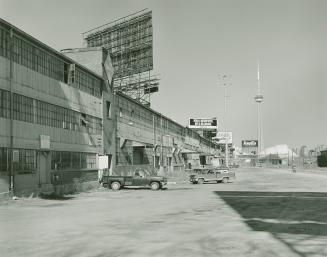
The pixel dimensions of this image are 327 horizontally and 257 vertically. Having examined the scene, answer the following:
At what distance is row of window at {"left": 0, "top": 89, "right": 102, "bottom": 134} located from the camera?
26656mm

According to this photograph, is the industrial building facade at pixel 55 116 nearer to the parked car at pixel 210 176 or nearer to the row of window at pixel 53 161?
the row of window at pixel 53 161

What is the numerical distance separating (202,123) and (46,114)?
5119 inches

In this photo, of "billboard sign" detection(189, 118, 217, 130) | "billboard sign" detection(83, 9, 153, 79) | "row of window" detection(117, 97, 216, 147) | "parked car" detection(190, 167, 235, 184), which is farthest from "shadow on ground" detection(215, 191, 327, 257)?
"billboard sign" detection(189, 118, 217, 130)

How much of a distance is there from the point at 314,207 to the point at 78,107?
847 inches

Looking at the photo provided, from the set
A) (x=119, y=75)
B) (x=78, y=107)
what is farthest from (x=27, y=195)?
(x=119, y=75)

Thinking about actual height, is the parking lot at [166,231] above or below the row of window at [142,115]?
below

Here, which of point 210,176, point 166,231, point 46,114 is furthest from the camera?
point 210,176

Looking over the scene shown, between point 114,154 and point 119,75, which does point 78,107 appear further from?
point 119,75

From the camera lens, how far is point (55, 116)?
33.2 m

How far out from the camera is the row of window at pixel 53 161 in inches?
1040

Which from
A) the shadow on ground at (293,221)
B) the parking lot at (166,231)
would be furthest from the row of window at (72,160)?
the shadow on ground at (293,221)

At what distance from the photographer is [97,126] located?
1672 inches

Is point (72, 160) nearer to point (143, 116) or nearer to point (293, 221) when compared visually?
point (293, 221)

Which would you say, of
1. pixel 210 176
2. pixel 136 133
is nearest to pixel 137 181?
pixel 210 176
